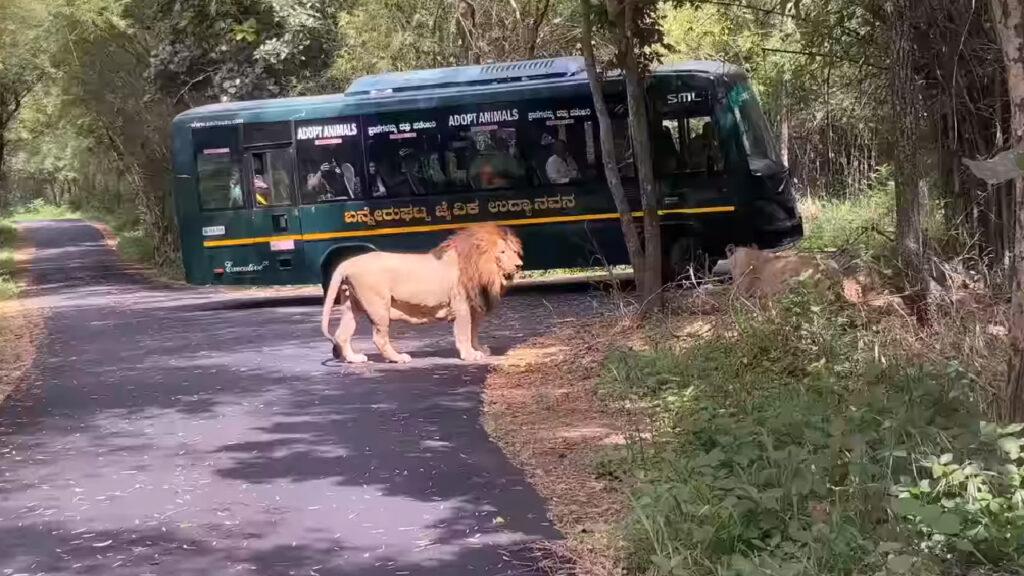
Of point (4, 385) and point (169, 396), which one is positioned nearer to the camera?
point (169, 396)

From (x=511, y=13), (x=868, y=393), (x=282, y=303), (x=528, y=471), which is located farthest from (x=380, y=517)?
(x=511, y=13)

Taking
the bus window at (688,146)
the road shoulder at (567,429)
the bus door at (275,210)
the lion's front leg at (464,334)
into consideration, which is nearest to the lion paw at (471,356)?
the lion's front leg at (464,334)

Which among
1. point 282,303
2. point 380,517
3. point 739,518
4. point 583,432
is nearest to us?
point 739,518

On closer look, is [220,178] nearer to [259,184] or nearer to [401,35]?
[259,184]

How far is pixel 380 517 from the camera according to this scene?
223 inches

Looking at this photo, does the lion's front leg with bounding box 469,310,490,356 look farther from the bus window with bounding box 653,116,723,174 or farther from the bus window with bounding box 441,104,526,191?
the bus window with bounding box 441,104,526,191

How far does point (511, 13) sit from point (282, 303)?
20.4 feet

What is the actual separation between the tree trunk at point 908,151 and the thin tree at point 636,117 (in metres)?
2.94

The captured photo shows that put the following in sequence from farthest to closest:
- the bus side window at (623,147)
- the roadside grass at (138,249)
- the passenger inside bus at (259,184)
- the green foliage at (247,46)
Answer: the roadside grass at (138,249) → the green foliage at (247,46) → the passenger inside bus at (259,184) → the bus side window at (623,147)

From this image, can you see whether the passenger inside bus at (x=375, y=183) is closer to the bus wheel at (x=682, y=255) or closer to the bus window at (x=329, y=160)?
the bus window at (x=329, y=160)

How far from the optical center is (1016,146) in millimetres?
4754

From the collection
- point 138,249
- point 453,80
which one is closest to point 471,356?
point 453,80

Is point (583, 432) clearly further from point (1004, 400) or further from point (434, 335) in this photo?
point (434, 335)

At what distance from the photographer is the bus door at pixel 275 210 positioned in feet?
52.1
